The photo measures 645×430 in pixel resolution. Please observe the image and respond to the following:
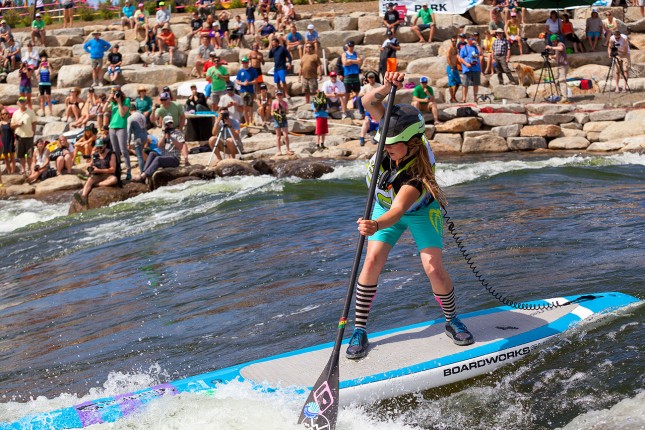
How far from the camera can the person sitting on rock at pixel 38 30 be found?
93.5 ft

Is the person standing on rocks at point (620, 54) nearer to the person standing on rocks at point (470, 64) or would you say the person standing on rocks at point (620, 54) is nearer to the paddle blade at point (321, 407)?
the person standing on rocks at point (470, 64)

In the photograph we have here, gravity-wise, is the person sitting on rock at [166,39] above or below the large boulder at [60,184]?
above

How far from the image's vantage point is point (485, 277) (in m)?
8.10

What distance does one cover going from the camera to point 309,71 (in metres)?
21.7

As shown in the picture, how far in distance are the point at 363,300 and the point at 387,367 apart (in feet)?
1.55

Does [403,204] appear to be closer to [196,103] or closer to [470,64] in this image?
[196,103]

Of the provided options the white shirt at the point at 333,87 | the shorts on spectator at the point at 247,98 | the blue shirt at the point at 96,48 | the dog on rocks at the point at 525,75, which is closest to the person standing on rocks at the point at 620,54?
the dog on rocks at the point at 525,75

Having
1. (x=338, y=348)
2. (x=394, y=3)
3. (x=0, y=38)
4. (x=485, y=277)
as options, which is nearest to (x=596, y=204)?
(x=485, y=277)

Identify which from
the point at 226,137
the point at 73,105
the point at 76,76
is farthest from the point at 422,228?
the point at 76,76

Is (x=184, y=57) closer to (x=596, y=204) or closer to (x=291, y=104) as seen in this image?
(x=291, y=104)

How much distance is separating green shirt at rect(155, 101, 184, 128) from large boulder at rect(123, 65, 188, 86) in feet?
20.3

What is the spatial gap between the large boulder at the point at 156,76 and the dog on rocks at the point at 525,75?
30.4 ft

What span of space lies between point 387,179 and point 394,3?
1941 centimetres

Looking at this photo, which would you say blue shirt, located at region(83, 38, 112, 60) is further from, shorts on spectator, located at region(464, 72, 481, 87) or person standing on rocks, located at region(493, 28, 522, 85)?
person standing on rocks, located at region(493, 28, 522, 85)
